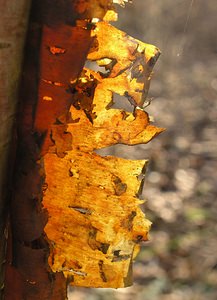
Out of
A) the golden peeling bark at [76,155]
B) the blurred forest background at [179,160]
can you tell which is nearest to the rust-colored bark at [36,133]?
the golden peeling bark at [76,155]

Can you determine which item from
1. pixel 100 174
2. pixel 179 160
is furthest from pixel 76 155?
pixel 179 160

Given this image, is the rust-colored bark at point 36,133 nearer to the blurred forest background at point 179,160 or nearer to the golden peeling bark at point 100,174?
the golden peeling bark at point 100,174

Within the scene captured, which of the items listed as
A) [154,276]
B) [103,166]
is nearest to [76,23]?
[103,166]

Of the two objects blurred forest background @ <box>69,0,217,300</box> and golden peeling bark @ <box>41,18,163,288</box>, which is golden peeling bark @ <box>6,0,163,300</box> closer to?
golden peeling bark @ <box>41,18,163,288</box>

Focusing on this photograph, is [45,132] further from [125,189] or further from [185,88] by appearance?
[185,88]

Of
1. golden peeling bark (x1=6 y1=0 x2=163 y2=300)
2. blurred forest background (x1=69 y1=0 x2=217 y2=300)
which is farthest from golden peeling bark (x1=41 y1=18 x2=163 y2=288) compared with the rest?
blurred forest background (x1=69 y1=0 x2=217 y2=300)

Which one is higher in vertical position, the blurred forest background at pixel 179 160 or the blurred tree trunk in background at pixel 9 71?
the blurred tree trunk in background at pixel 9 71

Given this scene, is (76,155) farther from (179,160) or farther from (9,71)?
(179,160)
